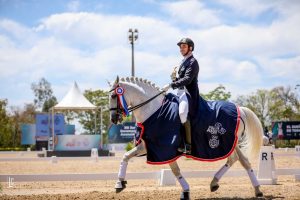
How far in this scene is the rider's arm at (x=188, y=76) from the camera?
24.8ft

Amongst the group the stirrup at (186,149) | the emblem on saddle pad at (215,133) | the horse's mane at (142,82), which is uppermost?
the horse's mane at (142,82)

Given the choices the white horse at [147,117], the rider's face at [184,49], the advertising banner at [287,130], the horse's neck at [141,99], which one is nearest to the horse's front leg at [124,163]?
the white horse at [147,117]

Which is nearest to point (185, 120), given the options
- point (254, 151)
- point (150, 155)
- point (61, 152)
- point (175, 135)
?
point (175, 135)

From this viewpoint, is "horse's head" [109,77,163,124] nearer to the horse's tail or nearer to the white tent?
the horse's tail

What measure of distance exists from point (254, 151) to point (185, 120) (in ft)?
6.51

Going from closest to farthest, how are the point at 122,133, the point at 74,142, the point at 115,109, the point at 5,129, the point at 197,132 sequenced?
the point at 115,109
the point at 197,132
the point at 74,142
the point at 122,133
the point at 5,129

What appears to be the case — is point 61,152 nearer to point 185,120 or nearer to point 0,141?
point 185,120

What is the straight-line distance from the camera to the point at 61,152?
30859mm

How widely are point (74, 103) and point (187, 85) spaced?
82.5ft

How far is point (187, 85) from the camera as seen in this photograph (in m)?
7.83

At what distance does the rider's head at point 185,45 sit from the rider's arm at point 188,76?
0.79 feet

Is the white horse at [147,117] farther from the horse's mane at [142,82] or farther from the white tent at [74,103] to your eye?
the white tent at [74,103]

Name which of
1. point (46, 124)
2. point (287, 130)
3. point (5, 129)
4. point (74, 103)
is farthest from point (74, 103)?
point (5, 129)

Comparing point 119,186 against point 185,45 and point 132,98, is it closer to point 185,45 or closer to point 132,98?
point 132,98
